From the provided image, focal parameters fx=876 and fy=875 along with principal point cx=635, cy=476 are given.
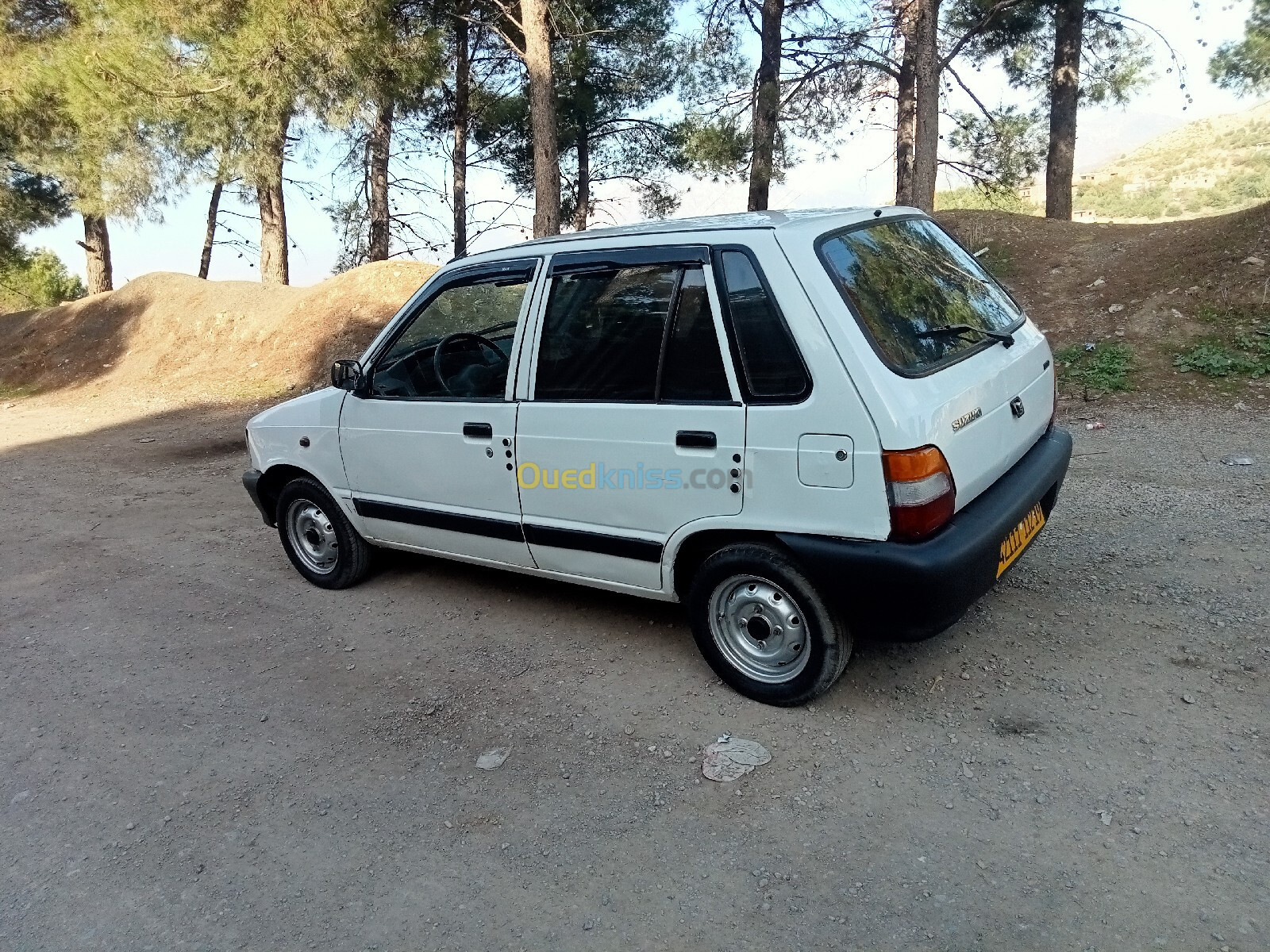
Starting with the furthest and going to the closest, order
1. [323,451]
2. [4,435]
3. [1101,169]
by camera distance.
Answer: [1101,169] → [4,435] → [323,451]

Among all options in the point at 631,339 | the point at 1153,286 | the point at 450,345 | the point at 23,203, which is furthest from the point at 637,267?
the point at 23,203

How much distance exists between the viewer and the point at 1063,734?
122 inches

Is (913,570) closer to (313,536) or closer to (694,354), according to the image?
(694,354)

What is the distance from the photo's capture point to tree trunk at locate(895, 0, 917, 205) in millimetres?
12477

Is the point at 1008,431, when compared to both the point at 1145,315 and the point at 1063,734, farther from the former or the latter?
the point at 1145,315

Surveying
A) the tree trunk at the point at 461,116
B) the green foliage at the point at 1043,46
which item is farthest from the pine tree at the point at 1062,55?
the tree trunk at the point at 461,116

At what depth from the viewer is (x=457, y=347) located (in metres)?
4.20

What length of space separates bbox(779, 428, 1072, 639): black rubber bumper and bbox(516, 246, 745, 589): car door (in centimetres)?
40

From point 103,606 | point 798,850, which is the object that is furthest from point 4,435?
point 798,850

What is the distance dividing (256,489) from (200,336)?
1292 cm

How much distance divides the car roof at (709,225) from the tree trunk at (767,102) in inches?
443

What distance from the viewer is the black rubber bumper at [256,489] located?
5.09 meters

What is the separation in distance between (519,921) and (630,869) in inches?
14.4

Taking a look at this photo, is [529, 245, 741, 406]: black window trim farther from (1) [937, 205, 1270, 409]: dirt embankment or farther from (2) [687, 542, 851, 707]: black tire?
(1) [937, 205, 1270, 409]: dirt embankment
